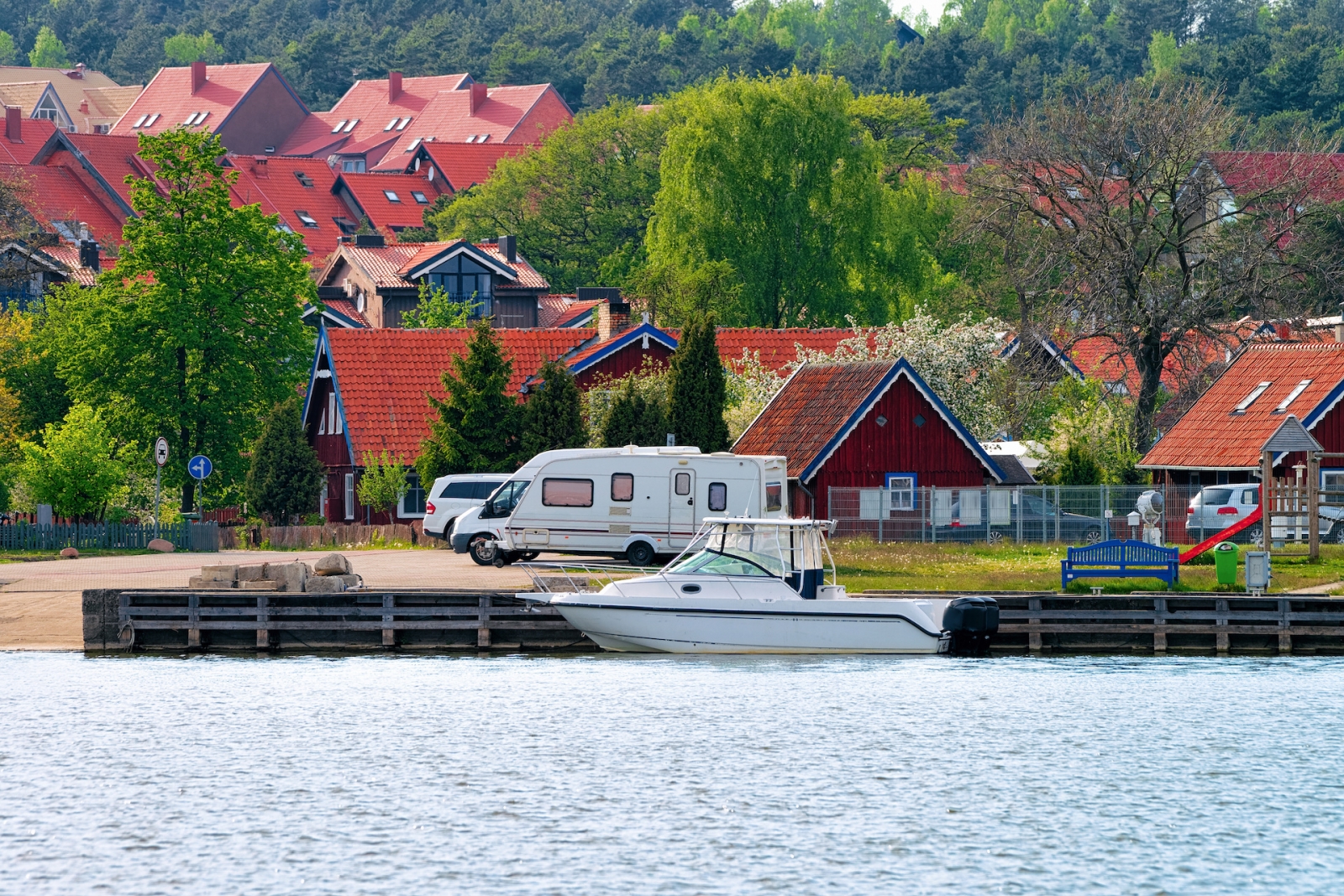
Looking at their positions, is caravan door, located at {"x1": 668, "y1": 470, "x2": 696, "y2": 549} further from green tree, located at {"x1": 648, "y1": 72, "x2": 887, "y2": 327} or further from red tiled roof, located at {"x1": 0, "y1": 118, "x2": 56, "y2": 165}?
red tiled roof, located at {"x1": 0, "y1": 118, "x2": 56, "y2": 165}

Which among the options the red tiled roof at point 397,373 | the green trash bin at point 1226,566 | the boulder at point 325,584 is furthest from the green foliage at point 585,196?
the boulder at point 325,584

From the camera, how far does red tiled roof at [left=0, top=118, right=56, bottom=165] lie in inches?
5477

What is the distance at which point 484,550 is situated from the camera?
45.2 meters

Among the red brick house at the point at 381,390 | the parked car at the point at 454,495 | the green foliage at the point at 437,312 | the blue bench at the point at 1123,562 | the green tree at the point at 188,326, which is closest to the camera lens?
the blue bench at the point at 1123,562

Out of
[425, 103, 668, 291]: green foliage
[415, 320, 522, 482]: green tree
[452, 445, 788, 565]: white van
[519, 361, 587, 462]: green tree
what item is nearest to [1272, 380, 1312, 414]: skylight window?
[452, 445, 788, 565]: white van

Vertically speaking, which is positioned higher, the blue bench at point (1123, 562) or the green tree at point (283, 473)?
the green tree at point (283, 473)

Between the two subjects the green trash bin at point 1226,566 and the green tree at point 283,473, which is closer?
the green trash bin at point 1226,566

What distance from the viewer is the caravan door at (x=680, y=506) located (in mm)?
43281

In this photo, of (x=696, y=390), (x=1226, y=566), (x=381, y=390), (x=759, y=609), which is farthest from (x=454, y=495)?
(x=1226, y=566)

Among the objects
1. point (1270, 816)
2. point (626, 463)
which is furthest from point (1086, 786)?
point (626, 463)

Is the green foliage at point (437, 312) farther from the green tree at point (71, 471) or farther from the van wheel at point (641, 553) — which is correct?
the van wheel at point (641, 553)

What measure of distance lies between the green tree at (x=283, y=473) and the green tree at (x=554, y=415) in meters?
11.2

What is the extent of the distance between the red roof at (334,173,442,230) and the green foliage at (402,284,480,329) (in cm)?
4178

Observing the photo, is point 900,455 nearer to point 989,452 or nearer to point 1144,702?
point 989,452
